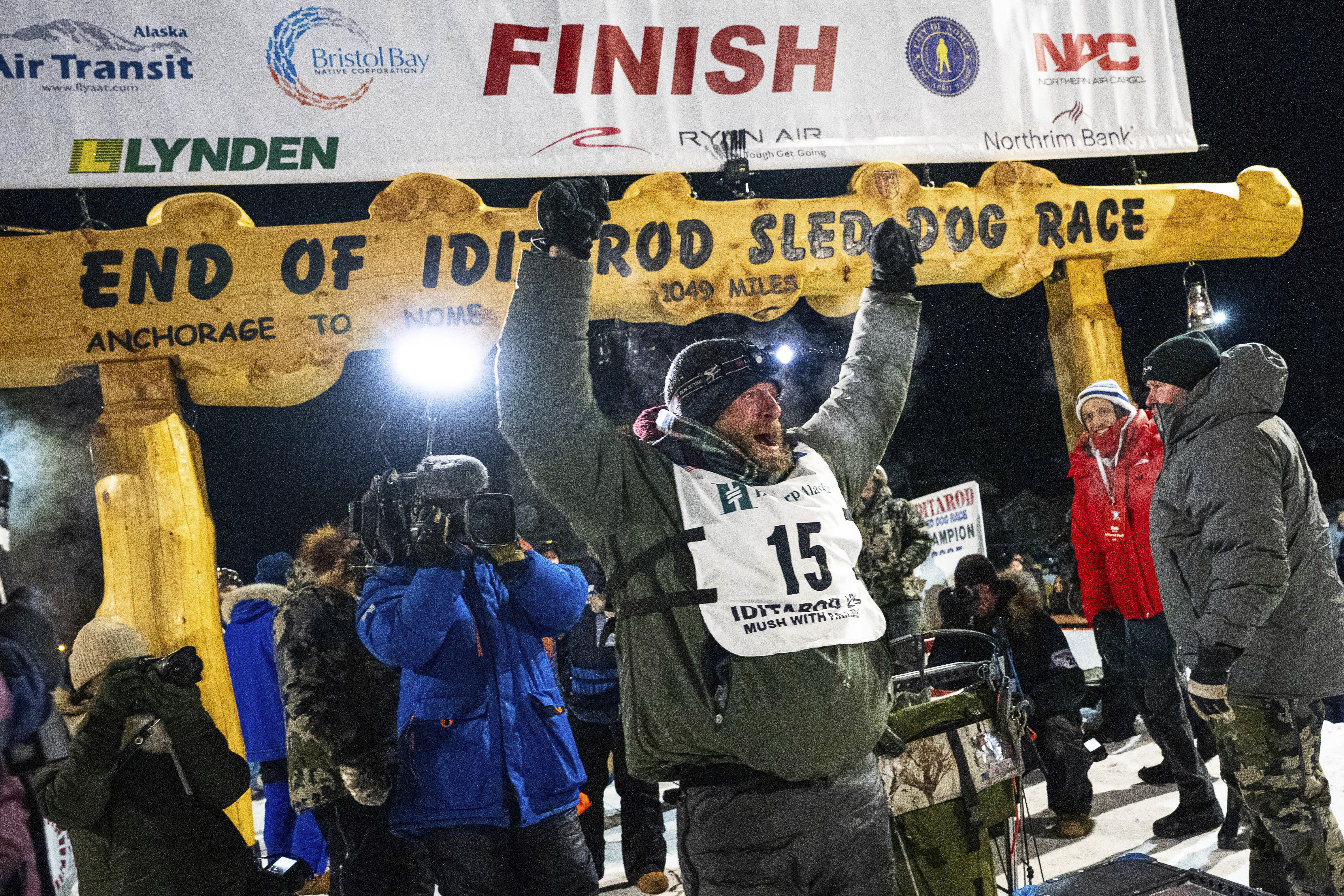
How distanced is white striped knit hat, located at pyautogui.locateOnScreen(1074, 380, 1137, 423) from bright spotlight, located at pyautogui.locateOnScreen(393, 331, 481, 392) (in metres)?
3.10

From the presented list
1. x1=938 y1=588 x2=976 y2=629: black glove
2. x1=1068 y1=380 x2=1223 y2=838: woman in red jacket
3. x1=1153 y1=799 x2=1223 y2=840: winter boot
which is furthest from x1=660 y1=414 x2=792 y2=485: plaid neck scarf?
x1=1153 y1=799 x2=1223 y2=840: winter boot

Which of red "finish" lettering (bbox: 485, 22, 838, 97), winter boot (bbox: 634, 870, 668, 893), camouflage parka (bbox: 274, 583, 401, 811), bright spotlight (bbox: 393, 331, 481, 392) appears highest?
red "finish" lettering (bbox: 485, 22, 838, 97)

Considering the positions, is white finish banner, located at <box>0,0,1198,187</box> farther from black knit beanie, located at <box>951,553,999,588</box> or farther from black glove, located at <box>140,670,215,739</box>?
black glove, located at <box>140,670,215,739</box>

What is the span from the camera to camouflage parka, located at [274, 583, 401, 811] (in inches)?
131

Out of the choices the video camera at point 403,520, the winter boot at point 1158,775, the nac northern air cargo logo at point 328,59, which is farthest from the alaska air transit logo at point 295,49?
the winter boot at point 1158,775

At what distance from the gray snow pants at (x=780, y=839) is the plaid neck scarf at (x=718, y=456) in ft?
2.08

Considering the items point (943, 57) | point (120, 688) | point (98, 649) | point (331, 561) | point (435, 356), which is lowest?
point (120, 688)

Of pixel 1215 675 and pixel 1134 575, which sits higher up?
pixel 1134 575

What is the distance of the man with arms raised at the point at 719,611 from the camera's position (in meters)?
1.93

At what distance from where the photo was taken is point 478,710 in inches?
114

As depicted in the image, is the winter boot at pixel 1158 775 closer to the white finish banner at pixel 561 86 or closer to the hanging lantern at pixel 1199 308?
the hanging lantern at pixel 1199 308

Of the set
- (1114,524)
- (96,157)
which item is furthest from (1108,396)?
(96,157)

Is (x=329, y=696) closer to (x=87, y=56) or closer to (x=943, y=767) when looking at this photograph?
(x=943, y=767)

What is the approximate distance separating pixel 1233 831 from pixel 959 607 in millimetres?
1365
